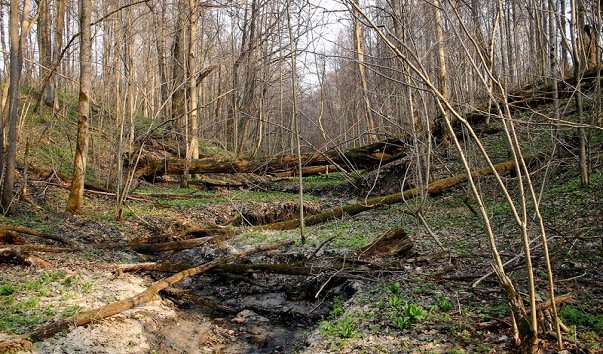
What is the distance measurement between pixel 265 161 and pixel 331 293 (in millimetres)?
8950

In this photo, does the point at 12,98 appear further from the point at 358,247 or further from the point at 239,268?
the point at 358,247

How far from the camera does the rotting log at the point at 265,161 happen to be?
14516mm

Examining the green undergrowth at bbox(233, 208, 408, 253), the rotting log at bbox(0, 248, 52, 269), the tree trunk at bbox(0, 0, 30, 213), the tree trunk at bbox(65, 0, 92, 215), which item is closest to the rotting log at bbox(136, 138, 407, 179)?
the green undergrowth at bbox(233, 208, 408, 253)

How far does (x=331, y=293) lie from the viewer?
20.4 ft

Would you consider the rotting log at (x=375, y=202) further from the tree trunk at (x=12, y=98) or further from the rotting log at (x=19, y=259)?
the tree trunk at (x=12, y=98)

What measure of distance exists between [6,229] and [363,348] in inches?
254

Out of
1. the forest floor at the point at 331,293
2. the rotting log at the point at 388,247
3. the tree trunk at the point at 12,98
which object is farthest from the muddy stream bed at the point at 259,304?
the tree trunk at the point at 12,98

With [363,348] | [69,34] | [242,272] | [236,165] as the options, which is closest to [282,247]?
[242,272]

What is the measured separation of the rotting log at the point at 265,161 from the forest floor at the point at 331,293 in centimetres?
489

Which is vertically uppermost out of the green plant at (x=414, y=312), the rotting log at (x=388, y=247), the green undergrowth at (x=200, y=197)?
the green undergrowth at (x=200, y=197)

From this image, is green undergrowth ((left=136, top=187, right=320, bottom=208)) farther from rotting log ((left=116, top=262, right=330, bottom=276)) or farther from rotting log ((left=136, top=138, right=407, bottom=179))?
rotting log ((left=116, top=262, right=330, bottom=276))

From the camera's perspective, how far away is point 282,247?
8266 mm

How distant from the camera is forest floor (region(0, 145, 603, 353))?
4.33m

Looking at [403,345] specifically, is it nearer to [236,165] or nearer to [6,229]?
[6,229]
